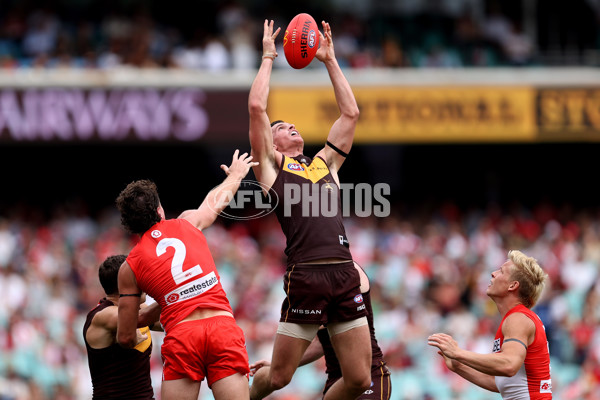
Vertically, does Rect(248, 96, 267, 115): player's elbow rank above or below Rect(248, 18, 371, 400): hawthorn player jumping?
above

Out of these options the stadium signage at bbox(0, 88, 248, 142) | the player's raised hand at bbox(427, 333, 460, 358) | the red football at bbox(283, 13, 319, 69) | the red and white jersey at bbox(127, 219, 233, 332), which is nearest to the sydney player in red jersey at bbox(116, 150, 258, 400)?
the red and white jersey at bbox(127, 219, 233, 332)

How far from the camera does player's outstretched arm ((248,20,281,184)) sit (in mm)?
6293

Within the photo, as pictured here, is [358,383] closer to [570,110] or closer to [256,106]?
[256,106]

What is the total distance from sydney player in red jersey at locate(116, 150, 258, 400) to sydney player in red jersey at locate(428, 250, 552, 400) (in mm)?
1405

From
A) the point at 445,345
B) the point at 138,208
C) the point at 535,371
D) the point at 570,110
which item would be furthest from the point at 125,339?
the point at 570,110

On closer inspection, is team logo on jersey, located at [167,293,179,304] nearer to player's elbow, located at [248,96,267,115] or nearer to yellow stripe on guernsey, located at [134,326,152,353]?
yellow stripe on guernsey, located at [134,326,152,353]

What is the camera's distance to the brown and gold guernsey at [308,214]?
6234mm

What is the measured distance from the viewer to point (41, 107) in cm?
1580

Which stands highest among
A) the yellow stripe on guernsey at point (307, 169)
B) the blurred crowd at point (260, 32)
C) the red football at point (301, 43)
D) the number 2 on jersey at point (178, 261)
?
the blurred crowd at point (260, 32)

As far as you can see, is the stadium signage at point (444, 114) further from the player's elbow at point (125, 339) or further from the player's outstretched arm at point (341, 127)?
the player's elbow at point (125, 339)

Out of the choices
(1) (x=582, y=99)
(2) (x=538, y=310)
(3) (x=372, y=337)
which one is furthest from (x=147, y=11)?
(3) (x=372, y=337)

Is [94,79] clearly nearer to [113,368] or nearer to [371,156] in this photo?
[371,156]

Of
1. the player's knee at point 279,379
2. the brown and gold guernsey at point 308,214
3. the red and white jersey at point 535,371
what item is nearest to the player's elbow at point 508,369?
the red and white jersey at point 535,371

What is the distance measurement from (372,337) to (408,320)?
619 cm
